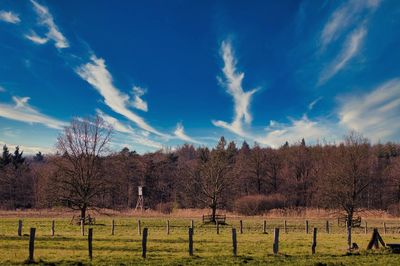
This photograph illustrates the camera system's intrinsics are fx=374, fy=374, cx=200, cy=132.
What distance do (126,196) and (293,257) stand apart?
8970 centimetres

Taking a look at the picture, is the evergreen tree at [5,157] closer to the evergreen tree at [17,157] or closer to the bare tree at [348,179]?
the evergreen tree at [17,157]

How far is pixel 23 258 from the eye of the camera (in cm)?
1991

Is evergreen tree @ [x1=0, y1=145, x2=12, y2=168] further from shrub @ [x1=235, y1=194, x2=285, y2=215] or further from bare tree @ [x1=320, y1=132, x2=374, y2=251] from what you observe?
bare tree @ [x1=320, y1=132, x2=374, y2=251]

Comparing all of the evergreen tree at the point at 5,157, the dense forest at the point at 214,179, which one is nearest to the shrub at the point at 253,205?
the dense forest at the point at 214,179

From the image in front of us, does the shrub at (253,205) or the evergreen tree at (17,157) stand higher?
the evergreen tree at (17,157)

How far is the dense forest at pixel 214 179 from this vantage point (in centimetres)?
5591

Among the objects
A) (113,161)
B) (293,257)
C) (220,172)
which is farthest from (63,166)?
(293,257)

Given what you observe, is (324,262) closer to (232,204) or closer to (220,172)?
(220,172)

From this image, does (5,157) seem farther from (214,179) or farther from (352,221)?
(352,221)

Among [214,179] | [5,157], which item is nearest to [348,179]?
[214,179]

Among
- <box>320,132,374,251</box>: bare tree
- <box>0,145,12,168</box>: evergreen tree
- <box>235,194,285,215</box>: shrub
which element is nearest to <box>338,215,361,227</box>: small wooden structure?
<box>320,132,374,251</box>: bare tree

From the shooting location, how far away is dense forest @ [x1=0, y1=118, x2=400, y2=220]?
183 feet

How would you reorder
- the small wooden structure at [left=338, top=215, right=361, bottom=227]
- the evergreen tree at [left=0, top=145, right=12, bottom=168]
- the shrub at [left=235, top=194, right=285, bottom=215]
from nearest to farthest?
the small wooden structure at [left=338, top=215, right=361, bottom=227] < the shrub at [left=235, top=194, right=285, bottom=215] < the evergreen tree at [left=0, top=145, right=12, bottom=168]

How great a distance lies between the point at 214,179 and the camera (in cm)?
6156
